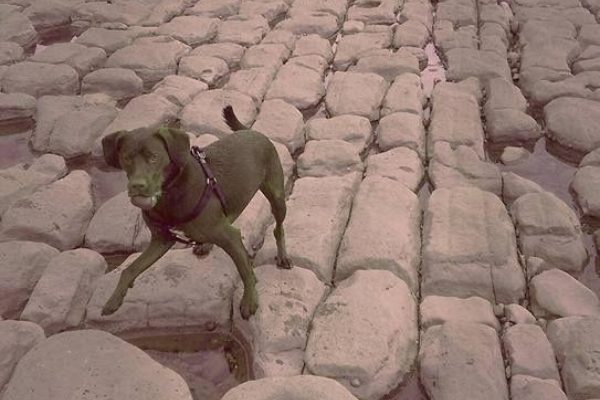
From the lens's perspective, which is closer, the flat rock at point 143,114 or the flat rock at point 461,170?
the flat rock at point 461,170

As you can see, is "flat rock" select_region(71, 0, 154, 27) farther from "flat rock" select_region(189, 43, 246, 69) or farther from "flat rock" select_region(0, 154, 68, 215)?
"flat rock" select_region(0, 154, 68, 215)

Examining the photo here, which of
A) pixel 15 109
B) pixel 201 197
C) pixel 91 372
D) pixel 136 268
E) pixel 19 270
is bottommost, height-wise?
pixel 15 109

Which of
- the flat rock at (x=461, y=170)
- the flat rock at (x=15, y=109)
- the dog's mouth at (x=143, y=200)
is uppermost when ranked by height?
the dog's mouth at (x=143, y=200)

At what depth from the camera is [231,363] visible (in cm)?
294

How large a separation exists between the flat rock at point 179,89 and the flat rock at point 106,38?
913 millimetres

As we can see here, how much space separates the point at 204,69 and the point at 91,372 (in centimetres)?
326

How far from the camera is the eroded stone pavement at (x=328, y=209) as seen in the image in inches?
110

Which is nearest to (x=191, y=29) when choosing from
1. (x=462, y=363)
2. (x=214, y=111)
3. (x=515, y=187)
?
(x=214, y=111)

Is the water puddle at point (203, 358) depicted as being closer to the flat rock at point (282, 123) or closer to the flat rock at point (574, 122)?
the flat rock at point (282, 123)

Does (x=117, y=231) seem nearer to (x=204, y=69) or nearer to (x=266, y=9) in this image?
(x=204, y=69)

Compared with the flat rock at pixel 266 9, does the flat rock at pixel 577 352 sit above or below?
above

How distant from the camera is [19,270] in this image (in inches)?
130

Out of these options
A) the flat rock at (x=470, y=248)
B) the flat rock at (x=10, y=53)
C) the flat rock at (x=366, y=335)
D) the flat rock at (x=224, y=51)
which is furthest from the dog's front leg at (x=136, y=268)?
the flat rock at (x=10, y=53)

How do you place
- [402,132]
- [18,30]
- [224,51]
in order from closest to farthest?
[402,132], [224,51], [18,30]
